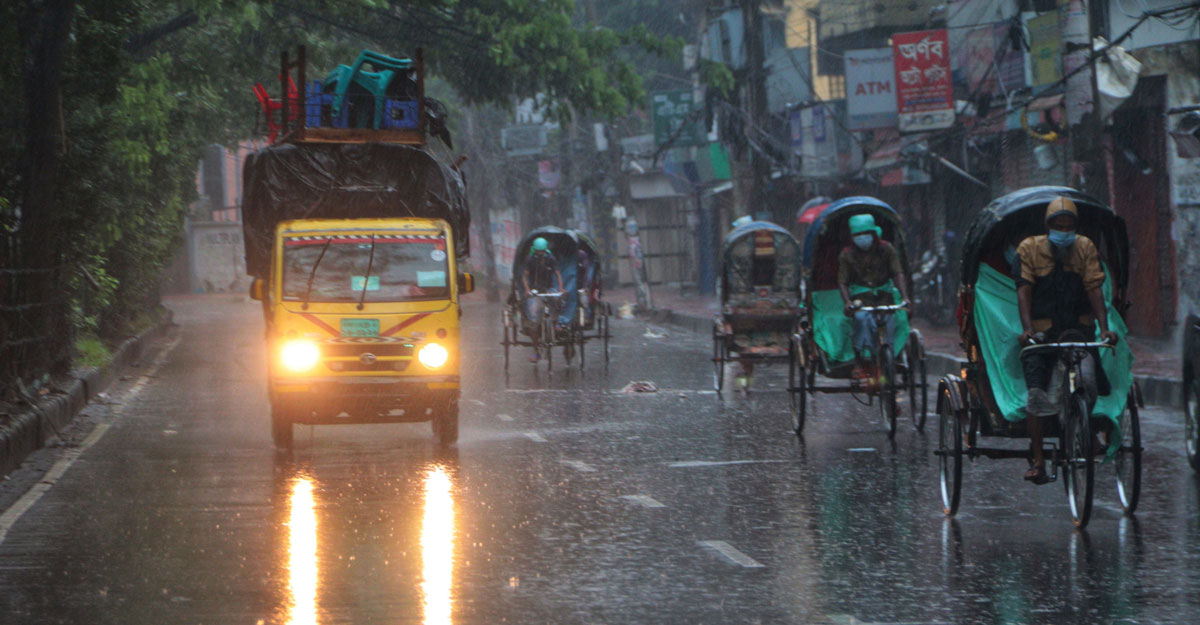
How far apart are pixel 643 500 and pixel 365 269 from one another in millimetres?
3950

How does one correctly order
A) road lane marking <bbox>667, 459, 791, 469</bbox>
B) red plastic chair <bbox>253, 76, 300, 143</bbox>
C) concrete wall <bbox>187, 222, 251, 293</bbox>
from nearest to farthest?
road lane marking <bbox>667, 459, 791, 469</bbox> → red plastic chair <bbox>253, 76, 300, 143</bbox> → concrete wall <bbox>187, 222, 251, 293</bbox>

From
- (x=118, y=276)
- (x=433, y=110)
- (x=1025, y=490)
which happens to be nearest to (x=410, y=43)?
(x=118, y=276)

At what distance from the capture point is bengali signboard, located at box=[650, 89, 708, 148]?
129 ft

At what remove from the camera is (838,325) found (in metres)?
13.8

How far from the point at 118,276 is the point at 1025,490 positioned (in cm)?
1936

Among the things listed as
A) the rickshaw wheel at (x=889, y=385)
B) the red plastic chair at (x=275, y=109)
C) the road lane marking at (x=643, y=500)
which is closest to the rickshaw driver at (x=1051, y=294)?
the road lane marking at (x=643, y=500)

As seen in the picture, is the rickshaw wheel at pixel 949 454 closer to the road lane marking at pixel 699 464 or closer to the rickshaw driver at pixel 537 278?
the road lane marking at pixel 699 464

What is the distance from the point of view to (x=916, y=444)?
1255cm

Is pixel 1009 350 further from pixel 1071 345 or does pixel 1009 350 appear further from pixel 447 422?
pixel 447 422

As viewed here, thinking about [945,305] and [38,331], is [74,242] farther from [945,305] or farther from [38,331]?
[945,305]

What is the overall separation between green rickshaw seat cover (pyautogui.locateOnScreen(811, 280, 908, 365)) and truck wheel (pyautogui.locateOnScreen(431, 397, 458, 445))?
316cm

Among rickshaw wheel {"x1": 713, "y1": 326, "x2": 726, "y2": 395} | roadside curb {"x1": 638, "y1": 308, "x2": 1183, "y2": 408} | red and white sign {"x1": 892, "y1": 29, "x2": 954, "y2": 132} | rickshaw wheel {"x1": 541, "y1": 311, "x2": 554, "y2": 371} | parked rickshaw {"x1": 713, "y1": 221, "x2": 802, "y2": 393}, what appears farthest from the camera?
red and white sign {"x1": 892, "y1": 29, "x2": 954, "y2": 132}

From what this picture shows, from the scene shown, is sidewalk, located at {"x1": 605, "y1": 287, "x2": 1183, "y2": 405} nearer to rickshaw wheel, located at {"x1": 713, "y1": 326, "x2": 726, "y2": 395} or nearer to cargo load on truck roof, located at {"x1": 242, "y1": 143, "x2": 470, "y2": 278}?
rickshaw wheel, located at {"x1": 713, "y1": 326, "x2": 726, "y2": 395}

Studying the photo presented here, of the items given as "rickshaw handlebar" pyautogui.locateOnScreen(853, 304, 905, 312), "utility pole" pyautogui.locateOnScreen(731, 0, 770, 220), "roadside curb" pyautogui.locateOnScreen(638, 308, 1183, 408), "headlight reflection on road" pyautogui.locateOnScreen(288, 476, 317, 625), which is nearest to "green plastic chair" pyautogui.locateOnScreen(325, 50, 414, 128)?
"rickshaw handlebar" pyautogui.locateOnScreen(853, 304, 905, 312)
